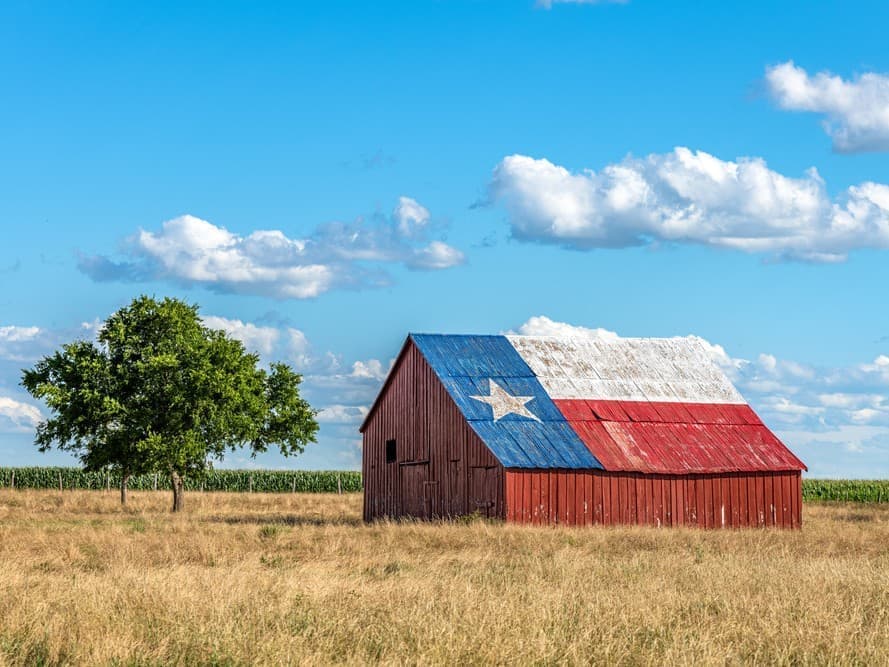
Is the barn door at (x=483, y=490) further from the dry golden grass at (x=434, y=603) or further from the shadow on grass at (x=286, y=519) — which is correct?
the dry golden grass at (x=434, y=603)

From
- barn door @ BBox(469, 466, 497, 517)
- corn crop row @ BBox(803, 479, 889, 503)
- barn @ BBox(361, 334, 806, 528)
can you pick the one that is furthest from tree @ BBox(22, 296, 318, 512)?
corn crop row @ BBox(803, 479, 889, 503)

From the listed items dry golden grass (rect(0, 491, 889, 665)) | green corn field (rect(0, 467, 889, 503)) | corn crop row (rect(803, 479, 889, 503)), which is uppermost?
dry golden grass (rect(0, 491, 889, 665))

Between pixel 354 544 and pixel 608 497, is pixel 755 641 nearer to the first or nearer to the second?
pixel 354 544

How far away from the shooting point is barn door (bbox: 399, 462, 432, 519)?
4166 cm

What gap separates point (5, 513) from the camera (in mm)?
46469

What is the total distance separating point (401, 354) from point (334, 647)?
3096 cm

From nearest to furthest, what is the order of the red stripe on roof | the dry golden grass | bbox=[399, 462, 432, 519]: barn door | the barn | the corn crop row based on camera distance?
the dry golden grass
the barn
the red stripe on roof
bbox=[399, 462, 432, 519]: barn door
the corn crop row

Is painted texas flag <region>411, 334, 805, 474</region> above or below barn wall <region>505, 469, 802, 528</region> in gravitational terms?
above

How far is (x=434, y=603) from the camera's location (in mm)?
15148

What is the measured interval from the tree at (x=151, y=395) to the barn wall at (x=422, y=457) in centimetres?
805

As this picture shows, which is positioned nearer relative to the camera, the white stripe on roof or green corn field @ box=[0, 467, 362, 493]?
the white stripe on roof

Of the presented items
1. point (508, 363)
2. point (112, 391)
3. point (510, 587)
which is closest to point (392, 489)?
point (508, 363)

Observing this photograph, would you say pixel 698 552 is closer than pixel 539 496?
Yes

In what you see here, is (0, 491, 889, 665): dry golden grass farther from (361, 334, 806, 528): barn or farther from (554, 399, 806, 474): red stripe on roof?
(554, 399, 806, 474): red stripe on roof
